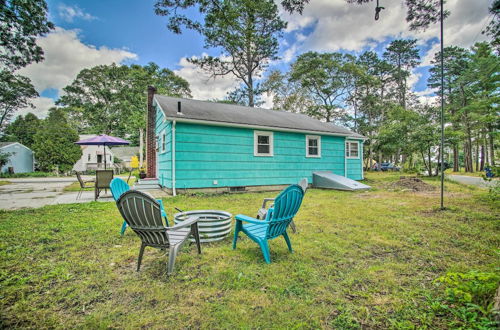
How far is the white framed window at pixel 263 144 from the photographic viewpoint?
9.50 metres

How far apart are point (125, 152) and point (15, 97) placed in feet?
47.2

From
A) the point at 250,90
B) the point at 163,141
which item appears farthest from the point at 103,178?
the point at 250,90

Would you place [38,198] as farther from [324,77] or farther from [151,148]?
[324,77]

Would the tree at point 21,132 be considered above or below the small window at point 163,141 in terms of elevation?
above

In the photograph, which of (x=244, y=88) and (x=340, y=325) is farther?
(x=244, y=88)

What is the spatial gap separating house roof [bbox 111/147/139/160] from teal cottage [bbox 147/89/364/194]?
2929 cm

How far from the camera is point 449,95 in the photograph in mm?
24000

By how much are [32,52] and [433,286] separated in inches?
460

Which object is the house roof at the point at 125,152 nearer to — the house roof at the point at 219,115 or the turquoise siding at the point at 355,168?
the house roof at the point at 219,115

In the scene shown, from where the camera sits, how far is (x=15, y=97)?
1091 inches

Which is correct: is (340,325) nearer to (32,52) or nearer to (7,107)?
(32,52)

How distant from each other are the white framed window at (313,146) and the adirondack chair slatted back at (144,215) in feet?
30.7

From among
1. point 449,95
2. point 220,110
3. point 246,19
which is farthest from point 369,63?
point 246,19

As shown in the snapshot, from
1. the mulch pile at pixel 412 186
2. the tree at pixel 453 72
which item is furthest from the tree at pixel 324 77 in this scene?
the mulch pile at pixel 412 186
